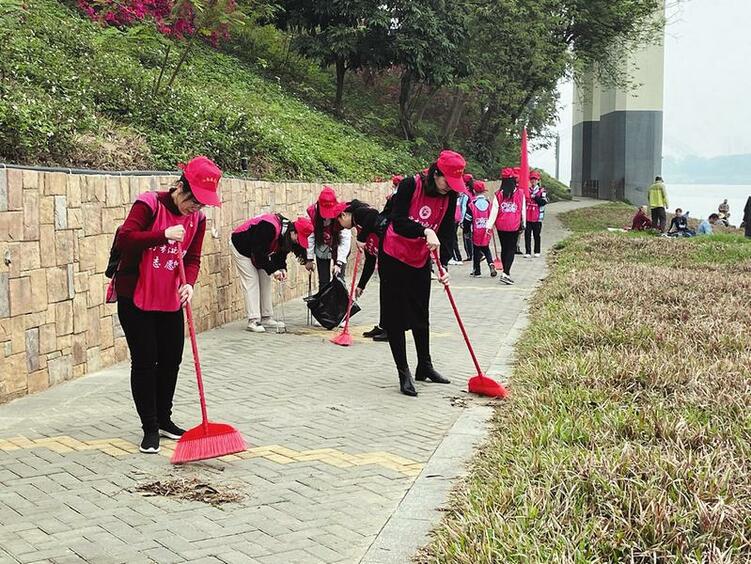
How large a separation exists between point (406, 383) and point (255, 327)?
3.20m

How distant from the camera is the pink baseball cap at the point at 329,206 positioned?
929 centimetres

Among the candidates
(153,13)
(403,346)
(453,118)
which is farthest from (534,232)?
(403,346)

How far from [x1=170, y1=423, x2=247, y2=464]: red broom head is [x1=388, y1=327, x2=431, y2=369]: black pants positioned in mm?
2053

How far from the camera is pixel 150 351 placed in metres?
5.32

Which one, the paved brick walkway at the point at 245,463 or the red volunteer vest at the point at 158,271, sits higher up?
the red volunteer vest at the point at 158,271

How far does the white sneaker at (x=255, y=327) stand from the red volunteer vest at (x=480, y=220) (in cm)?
567

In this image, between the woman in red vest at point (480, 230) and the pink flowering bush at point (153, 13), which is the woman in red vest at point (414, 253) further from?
the pink flowering bush at point (153, 13)

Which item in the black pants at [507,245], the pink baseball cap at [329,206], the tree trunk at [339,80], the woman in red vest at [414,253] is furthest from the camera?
the tree trunk at [339,80]

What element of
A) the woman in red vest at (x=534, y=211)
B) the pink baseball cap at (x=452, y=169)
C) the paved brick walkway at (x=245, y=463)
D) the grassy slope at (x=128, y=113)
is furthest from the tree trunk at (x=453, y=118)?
the pink baseball cap at (x=452, y=169)

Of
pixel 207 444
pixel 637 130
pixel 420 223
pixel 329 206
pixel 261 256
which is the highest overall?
pixel 637 130

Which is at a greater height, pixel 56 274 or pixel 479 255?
pixel 56 274

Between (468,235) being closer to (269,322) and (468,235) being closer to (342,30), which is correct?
(342,30)

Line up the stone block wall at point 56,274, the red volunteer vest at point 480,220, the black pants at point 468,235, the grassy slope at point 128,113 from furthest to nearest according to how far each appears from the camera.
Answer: the black pants at point 468,235, the red volunteer vest at point 480,220, the grassy slope at point 128,113, the stone block wall at point 56,274

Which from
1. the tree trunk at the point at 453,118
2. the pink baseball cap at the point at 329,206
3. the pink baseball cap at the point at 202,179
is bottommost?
the pink baseball cap at the point at 329,206
